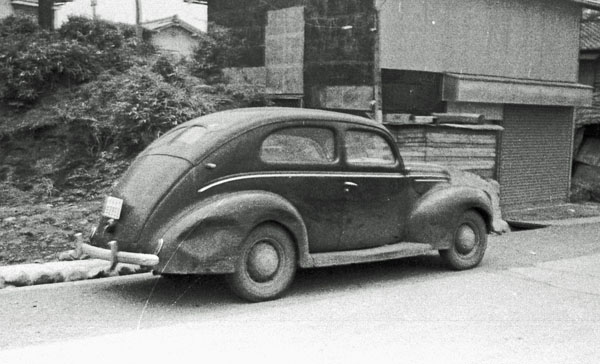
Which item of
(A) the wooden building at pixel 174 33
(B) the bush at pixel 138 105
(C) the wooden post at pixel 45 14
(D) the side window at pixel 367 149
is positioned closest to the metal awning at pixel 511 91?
(B) the bush at pixel 138 105

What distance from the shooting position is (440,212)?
817cm

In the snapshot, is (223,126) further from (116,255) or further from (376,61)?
(376,61)

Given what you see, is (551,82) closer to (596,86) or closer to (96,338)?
(596,86)

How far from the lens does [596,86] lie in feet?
80.0

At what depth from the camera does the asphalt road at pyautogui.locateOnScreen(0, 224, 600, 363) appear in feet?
17.3

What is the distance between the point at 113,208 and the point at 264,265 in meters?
1.45

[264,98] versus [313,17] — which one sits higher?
[313,17]

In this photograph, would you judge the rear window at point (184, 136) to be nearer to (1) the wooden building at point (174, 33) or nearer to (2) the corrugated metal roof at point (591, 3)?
(2) the corrugated metal roof at point (591, 3)

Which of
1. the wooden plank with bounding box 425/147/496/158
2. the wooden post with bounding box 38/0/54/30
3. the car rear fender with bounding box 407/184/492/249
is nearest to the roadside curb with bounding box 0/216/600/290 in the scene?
the car rear fender with bounding box 407/184/492/249

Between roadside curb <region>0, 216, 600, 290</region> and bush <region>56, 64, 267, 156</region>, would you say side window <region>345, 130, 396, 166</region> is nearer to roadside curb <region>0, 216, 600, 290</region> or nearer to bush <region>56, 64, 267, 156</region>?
roadside curb <region>0, 216, 600, 290</region>

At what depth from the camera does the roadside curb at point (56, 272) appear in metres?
7.18

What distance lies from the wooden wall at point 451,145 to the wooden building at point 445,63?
77 millimetres

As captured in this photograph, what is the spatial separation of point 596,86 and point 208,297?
67.9 ft

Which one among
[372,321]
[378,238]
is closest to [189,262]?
[372,321]
